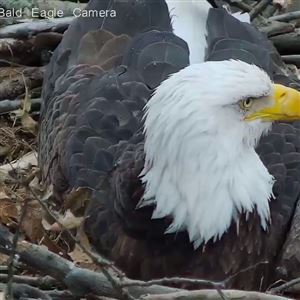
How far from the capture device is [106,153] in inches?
181

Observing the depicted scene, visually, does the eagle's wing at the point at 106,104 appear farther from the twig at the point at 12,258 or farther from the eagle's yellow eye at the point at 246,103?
the twig at the point at 12,258

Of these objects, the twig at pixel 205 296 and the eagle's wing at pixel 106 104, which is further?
the eagle's wing at pixel 106 104

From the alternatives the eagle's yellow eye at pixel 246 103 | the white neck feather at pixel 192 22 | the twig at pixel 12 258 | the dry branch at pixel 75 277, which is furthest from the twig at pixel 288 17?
the twig at pixel 12 258

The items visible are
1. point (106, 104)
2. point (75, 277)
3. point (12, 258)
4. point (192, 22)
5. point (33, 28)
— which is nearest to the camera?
point (12, 258)

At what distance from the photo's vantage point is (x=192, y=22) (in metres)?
5.32

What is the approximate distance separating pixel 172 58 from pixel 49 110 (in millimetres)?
662

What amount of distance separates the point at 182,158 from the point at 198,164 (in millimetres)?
62

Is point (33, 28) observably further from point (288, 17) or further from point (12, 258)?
point (12, 258)

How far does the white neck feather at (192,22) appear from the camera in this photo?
5203 mm

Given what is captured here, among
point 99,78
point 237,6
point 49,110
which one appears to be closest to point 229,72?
point 99,78

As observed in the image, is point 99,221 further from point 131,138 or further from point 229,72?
point 229,72

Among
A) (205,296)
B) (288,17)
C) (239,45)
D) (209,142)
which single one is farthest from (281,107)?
(288,17)

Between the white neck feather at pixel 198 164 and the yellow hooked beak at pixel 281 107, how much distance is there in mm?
49

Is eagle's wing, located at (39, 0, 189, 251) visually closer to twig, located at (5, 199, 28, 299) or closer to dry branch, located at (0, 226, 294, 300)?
dry branch, located at (0, 226, 294, 300)
